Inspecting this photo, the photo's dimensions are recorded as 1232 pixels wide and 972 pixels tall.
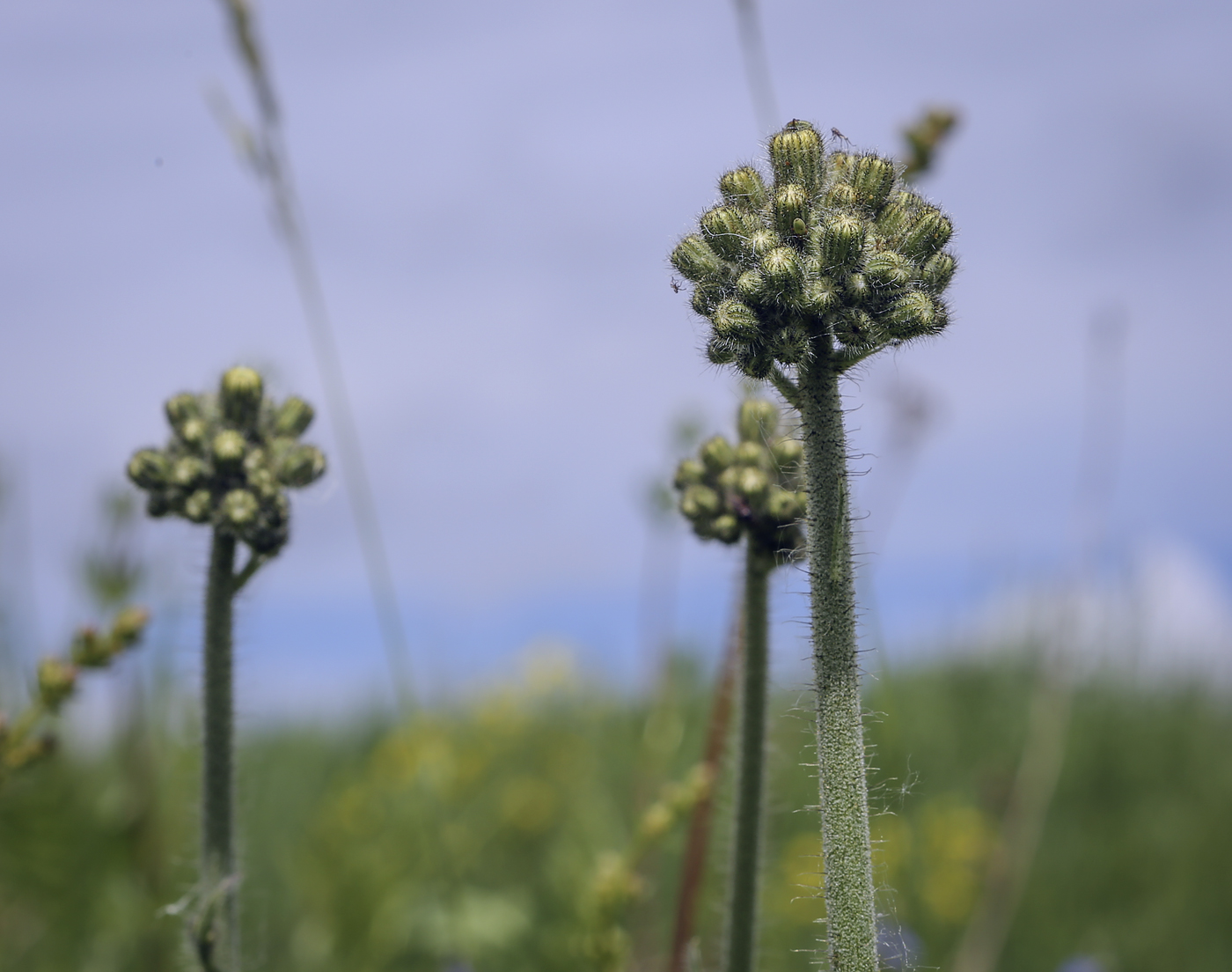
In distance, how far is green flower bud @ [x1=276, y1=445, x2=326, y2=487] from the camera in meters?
3.29

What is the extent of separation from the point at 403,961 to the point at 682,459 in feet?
20.5

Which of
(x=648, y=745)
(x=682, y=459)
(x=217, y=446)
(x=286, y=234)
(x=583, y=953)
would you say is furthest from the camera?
(x=648, y=745)

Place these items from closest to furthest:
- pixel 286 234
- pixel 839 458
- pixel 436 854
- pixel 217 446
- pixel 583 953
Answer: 1. pixel 839 458
2. pixel 217 446
3. pixel 583 953
4. pixel 286 234
5. pixel 436 854

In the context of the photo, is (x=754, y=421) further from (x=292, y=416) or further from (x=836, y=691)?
(x=836, y=691)

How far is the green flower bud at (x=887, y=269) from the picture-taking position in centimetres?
228

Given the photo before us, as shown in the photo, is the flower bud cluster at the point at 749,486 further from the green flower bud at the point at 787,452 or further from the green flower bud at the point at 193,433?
the green flower bud at the point at 193,433

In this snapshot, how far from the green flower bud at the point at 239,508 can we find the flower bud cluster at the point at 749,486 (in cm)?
127

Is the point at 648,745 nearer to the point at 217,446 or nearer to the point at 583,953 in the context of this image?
the point at 583,953

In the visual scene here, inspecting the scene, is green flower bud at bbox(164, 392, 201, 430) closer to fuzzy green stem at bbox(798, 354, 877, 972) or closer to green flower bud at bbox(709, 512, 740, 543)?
green flower bud at bbox(709, 512, 740, 543)

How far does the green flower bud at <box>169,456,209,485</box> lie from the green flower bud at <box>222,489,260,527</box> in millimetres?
181

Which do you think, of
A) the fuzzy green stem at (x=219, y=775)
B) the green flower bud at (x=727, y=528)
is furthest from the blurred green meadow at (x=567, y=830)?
the green flower bud at (x=727, y=528)

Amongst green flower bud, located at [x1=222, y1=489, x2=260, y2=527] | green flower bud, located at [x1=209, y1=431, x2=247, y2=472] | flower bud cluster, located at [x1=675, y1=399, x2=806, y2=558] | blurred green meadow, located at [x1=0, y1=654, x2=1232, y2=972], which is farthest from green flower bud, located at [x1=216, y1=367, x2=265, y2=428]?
flower bud cluster, located at [x1=675, y1=399, x2=806, y2=558]

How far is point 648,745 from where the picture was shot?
615 cm

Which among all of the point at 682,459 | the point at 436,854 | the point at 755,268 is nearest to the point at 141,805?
the point at 436,854
